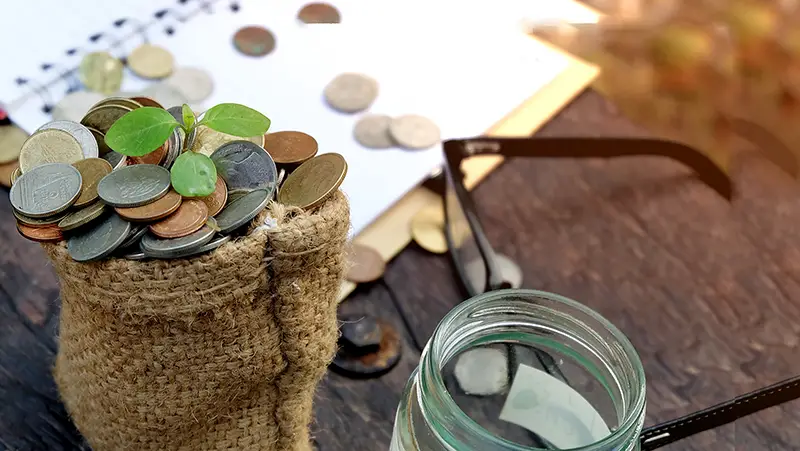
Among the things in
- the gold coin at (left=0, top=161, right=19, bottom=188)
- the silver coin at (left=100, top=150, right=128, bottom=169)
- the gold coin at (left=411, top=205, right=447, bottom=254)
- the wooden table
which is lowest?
the wooden table

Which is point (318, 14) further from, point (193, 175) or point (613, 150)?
point (193, 175)

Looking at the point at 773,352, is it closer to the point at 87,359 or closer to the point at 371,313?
the point at 371,313

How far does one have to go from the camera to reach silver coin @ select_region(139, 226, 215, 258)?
0.85 feet

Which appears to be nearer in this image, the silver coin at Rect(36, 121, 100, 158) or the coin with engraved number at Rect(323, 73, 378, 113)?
the silver coin at Rect(36, 121, 100, 158)

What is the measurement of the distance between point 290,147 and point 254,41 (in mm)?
309

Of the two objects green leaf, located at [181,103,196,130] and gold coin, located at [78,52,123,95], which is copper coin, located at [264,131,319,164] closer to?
green leaf, located at [181,103,196,130]

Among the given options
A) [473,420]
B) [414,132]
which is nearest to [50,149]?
[473,420]

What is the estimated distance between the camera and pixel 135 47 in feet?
1.87

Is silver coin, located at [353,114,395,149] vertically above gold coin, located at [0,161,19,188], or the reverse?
gold coin, located at [0,161,19,188]

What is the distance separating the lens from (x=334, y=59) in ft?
1.94

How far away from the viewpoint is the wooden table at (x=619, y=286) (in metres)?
0.42

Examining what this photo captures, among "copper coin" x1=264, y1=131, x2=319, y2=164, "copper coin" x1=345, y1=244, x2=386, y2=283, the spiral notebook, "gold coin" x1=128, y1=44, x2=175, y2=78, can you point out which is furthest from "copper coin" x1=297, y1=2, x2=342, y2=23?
"copper coin" x1=264, y1=131, x2=319, y2=164

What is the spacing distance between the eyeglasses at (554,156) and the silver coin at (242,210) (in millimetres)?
153

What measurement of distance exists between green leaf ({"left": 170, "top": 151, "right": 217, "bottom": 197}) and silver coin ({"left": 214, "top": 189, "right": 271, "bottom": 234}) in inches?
0.4
